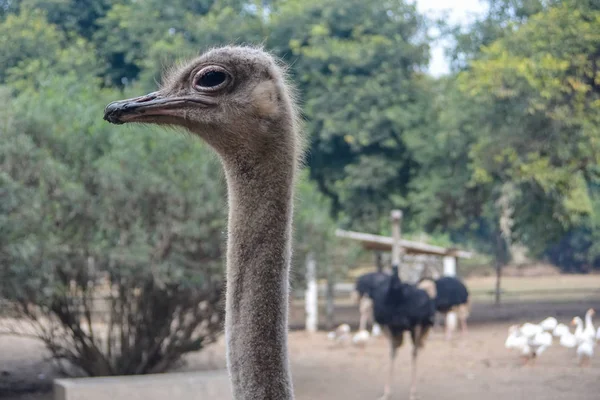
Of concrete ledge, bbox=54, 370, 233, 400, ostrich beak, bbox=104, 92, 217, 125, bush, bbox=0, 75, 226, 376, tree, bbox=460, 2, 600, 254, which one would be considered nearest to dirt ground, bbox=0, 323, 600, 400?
bush, bbox=0, 75, 226, 376

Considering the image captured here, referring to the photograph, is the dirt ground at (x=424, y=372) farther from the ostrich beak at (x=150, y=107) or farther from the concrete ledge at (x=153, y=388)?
the ostrich beak at (x=150, y=107)

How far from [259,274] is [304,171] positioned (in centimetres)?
265

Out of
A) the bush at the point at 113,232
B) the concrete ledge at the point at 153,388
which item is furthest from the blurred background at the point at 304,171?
the concrete ledge at the point at 153,388

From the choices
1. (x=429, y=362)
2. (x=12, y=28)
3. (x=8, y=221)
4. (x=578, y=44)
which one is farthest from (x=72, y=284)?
(x=578, y=44)

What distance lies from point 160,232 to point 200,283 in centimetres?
68

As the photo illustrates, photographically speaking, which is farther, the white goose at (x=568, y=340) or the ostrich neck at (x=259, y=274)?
the white goose at (x=568, y=340)

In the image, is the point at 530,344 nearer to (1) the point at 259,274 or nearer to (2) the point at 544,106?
(2) the point at 544,106

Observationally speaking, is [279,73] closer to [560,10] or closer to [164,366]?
[164,366]

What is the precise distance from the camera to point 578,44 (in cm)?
1561

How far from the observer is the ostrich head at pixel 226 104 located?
2164mm

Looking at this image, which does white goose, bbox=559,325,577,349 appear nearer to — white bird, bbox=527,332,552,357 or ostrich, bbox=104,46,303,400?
white bird, bbox=527,332,552,357

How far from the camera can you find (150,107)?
2.23 m

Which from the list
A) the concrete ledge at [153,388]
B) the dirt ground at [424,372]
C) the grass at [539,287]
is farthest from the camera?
the grass at [539,287]

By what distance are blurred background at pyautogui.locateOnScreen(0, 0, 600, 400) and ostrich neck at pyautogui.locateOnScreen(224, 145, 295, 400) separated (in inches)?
17.2
